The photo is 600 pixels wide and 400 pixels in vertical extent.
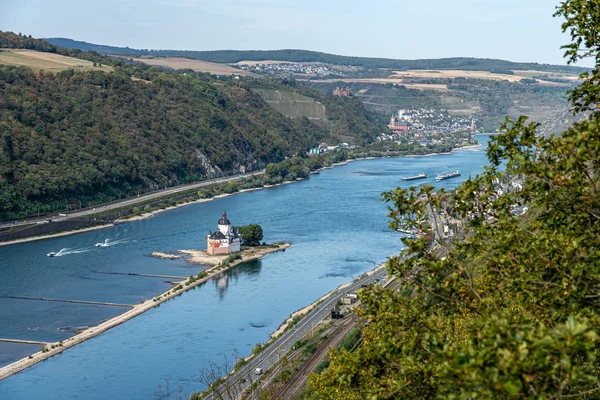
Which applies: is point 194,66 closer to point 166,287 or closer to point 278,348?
point 166,287

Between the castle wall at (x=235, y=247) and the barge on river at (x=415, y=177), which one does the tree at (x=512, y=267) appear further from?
the barge on river at (x=415, y=177)

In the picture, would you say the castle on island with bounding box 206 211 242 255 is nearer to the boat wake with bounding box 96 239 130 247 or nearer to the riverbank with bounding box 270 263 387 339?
the boat wake with bounding box 96 239 130 247

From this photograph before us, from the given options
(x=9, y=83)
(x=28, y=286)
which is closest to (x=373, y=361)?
(x=28, y=286)

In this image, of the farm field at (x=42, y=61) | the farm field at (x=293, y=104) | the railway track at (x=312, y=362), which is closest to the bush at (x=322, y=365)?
the railway track at (x=312, y=362)

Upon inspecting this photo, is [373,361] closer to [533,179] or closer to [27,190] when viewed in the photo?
[533,179]

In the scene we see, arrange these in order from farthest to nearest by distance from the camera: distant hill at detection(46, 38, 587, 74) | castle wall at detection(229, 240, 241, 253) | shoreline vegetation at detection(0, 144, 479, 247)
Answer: distant hill at detection(46, 38, 587, 74)
shoreline vegetation at detection(0, 144, 479, 247)
castle wall at detection(229, 240, 241, 253)

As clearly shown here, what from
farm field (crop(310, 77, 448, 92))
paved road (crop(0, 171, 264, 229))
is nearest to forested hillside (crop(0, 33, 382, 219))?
paved road (crop(0, 171, 264, 229))
